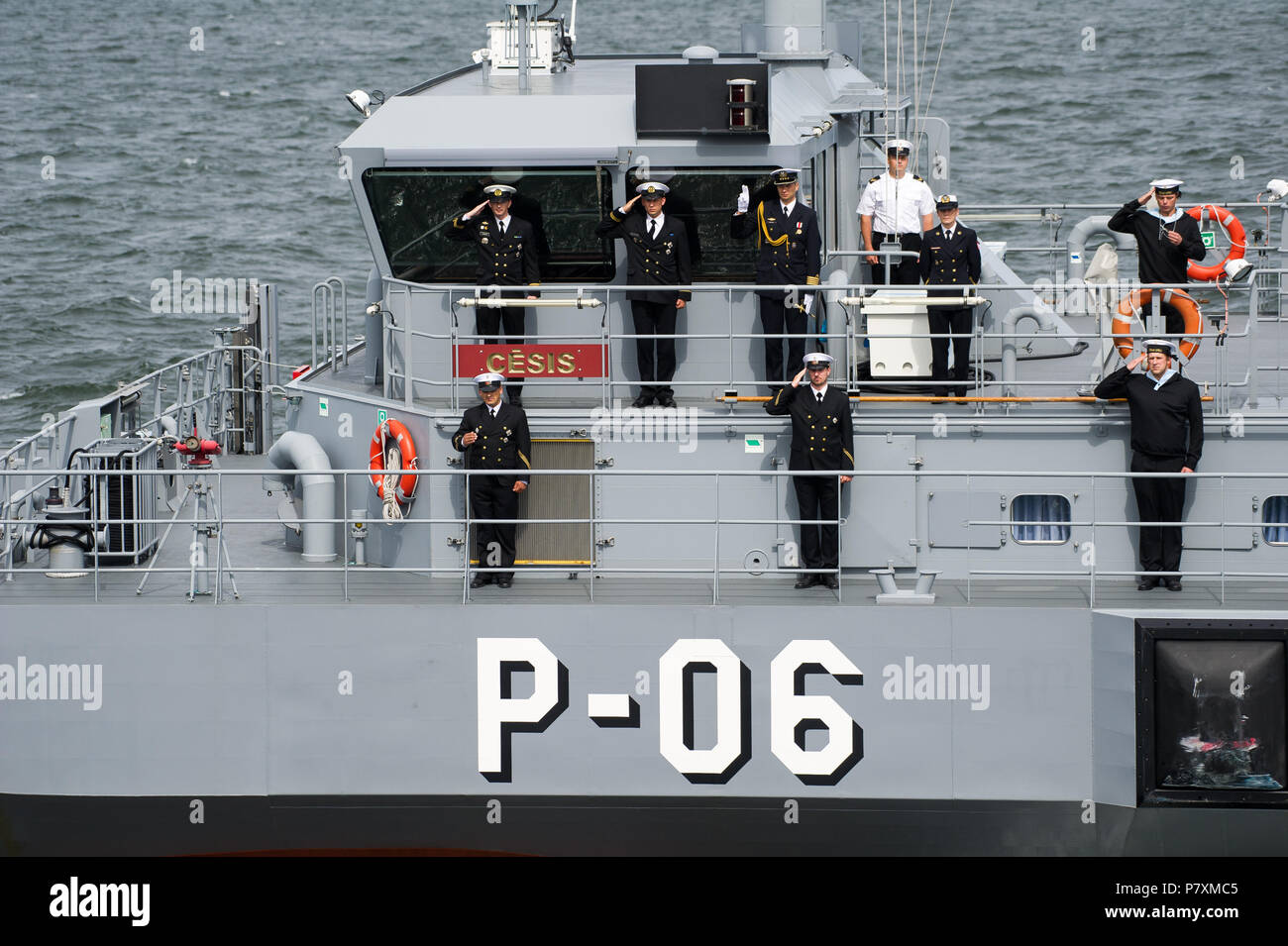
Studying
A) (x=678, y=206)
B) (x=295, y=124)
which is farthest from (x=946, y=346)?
(x=295, y=124)

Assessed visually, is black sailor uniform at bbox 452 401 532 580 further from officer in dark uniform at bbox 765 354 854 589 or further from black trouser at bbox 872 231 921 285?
black trouser at bbox 872 231 921 285

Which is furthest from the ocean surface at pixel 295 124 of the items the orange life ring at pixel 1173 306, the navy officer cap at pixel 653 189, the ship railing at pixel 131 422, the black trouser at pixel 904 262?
the orange life ring at pixel 1173 306

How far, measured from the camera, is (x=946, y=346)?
15.9 meters

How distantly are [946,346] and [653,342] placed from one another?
2.60m

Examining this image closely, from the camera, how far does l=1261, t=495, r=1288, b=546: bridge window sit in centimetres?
1462

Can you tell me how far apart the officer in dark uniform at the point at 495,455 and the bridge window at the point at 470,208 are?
1.58 meters

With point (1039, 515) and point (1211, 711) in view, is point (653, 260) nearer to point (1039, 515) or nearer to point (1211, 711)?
point (1039, 515)

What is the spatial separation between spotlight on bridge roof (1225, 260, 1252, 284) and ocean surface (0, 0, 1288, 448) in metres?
18.6

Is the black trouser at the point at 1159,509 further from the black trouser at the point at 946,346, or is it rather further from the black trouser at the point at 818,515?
the black trouser at the point at 818,515

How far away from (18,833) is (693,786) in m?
5.20

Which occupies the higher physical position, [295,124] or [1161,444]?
[295,124]

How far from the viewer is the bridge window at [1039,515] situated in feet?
48.2

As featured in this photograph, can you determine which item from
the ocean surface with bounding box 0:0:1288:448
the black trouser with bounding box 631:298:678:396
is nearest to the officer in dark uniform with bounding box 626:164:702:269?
the black trouser with bounding box 631:298:678:396
